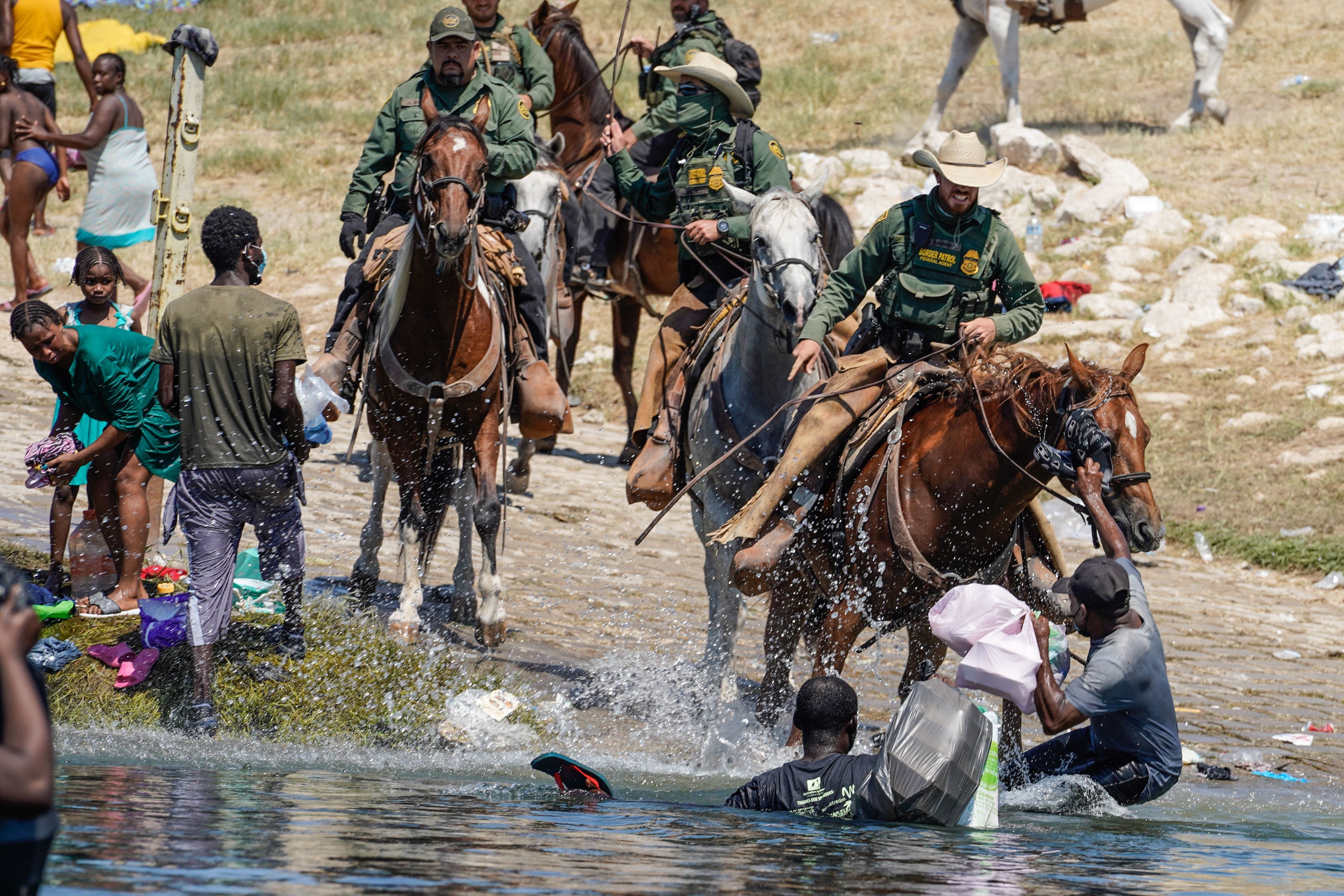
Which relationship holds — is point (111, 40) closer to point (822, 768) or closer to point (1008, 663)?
point (822, 768)

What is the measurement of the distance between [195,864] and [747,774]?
10.7 ft

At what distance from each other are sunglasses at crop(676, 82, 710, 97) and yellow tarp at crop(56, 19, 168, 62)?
20.9m

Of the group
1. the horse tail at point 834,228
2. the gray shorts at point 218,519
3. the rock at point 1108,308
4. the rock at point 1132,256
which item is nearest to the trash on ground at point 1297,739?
the gray shorts at point 218,519

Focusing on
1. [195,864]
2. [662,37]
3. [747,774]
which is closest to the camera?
[195,864]

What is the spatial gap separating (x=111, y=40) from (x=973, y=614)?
26.0 metres

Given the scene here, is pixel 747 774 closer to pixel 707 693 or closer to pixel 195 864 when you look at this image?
pixel 707 693

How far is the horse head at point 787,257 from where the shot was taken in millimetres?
7535

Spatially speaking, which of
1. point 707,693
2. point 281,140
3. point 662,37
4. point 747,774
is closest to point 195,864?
point 747,774

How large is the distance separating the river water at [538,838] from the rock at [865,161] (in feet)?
44.8

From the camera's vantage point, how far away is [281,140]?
968 inches

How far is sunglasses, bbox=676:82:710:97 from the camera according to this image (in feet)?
31.2

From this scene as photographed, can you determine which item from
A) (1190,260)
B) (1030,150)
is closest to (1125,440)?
(1190,260)

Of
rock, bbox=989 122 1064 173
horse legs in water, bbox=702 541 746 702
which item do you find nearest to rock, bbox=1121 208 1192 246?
rock, bbox=989 122 1064 173

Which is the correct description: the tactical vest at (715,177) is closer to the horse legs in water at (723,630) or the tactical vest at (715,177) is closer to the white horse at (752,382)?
the white horse at (752,382)
